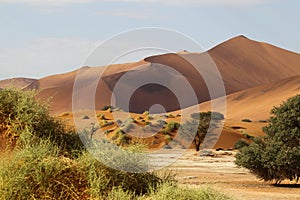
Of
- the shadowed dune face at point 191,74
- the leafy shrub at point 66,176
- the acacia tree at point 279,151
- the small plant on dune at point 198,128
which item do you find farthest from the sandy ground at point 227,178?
the shadowed dune face at point 191,74

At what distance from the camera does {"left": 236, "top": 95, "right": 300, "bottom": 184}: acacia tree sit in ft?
85.0

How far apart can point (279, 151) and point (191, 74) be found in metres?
98.3

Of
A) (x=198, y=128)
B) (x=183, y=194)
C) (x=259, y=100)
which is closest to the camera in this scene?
(x=183, y=194)

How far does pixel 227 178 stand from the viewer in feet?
90.2

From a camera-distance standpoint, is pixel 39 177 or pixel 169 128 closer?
pixel 39 177

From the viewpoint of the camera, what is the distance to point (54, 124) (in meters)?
9.10

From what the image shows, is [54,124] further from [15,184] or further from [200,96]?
[200,96]

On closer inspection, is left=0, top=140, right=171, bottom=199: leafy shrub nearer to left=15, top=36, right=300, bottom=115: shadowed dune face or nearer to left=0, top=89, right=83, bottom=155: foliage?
left=0, top=89, right=83, bottom=155: foliage

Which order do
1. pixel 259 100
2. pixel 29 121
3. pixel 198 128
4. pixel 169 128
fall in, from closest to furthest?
pixel 29 121
pixel 198 128
pixel 169 128
pixel 259 100

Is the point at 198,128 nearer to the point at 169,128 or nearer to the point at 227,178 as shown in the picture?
the point at 169,128

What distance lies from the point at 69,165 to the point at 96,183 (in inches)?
17.8

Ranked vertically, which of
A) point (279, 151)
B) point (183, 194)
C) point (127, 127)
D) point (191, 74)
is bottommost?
point (127, 127)

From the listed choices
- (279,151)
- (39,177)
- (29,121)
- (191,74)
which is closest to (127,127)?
(279,151)

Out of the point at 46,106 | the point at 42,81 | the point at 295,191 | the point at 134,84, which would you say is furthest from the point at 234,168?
the point at 42,81
